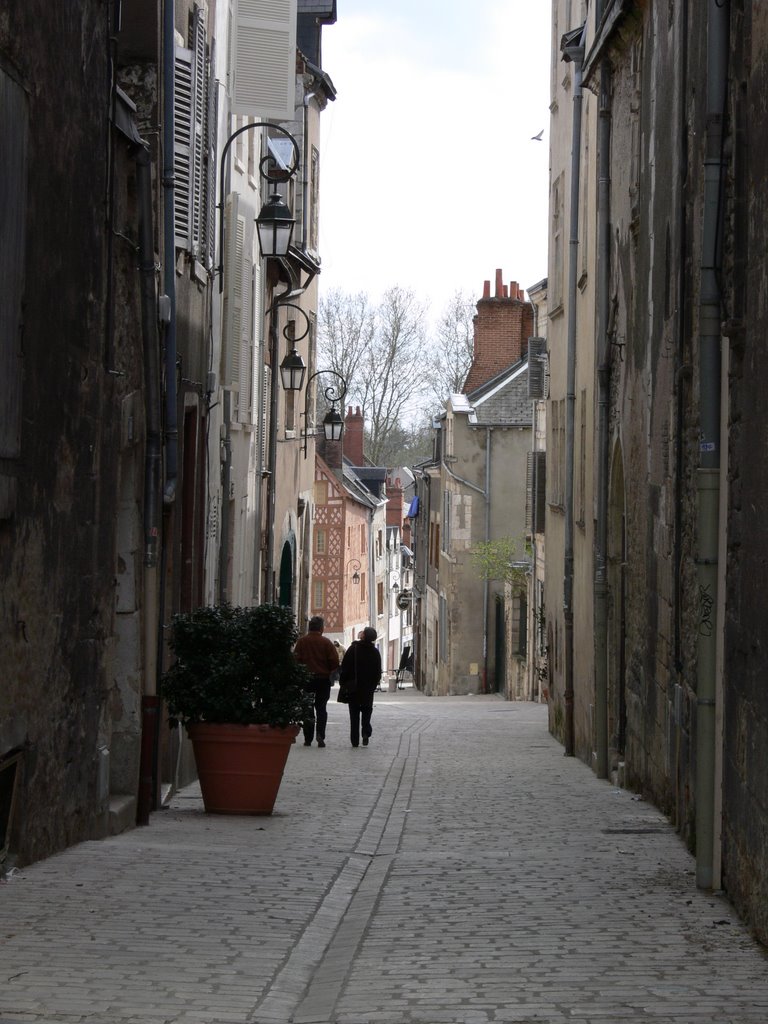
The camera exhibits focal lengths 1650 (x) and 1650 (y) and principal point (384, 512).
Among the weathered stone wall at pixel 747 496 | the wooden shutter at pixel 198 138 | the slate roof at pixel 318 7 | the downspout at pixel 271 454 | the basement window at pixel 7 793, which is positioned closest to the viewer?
the weathered stone wall at pixel 747 496

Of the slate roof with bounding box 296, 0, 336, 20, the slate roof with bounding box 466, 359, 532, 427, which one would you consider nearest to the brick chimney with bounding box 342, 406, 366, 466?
the slate roof with bounding box 466, 359, 532, 427

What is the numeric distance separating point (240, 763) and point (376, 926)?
4.09 meters

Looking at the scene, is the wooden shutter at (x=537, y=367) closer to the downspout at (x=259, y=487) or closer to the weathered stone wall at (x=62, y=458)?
the downspout at (x=259, y=487)

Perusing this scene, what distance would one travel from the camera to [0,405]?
24.0 feet

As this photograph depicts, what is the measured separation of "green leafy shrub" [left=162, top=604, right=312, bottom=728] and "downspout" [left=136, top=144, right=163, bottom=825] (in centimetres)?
30

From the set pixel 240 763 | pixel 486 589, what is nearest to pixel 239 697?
pixel 240 763

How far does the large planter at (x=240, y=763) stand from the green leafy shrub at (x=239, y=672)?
0.08 metres

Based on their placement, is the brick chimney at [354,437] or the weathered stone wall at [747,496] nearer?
the weathered stone wall at [747,496]

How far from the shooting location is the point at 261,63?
18.2 meters

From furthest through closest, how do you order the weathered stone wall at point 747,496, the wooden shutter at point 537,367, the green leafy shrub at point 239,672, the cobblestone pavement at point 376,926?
the wooden shutter at point 537,367 < the green leafy shrub at point 239,672 < the weathered stone wall at point 747,496 < the cobblestone pavement at point 376,926

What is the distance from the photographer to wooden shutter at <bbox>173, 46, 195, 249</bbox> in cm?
1336

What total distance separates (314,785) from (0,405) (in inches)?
314

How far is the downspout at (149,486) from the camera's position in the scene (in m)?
11.0

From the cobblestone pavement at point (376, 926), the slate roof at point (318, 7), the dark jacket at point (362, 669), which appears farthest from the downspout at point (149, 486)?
the slate roof at point (318, 7)
